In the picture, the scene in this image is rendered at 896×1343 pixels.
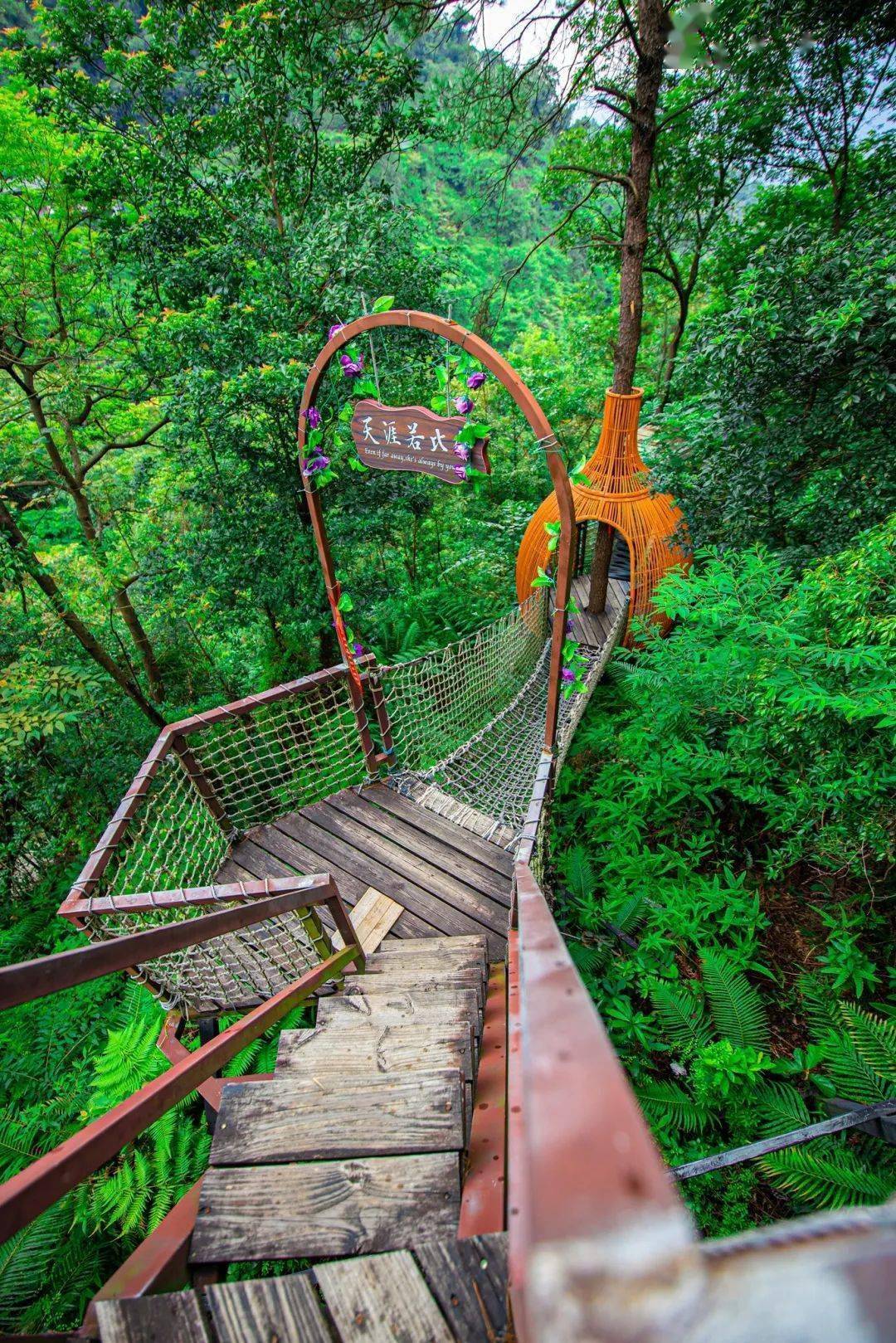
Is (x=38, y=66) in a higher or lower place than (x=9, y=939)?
higher

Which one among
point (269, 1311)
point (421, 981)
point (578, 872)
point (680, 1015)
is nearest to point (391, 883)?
point (421, 981)

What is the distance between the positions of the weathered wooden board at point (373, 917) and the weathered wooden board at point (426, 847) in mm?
324

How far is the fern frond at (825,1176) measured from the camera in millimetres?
2365

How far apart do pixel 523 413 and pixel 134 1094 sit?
2.99 metres

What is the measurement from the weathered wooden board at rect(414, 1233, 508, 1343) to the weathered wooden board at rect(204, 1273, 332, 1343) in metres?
0.20

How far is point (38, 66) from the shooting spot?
16.6 ft

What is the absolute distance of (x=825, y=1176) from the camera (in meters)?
2.39

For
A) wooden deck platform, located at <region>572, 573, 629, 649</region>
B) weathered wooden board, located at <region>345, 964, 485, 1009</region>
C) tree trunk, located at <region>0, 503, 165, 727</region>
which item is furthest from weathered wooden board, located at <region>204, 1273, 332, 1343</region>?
tree trunk, located at <region>0, 503, 165, 727</region>

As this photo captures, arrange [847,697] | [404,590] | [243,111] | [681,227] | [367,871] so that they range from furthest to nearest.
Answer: [681,227]
[404,590]
[243,111]
[367,871]
[847,697]

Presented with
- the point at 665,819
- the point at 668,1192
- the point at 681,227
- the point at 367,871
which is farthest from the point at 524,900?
the point at 681,227

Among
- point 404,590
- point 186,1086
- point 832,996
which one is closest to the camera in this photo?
point 186,1086

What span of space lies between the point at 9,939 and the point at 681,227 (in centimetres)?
1170

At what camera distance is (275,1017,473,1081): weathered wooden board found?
186 centimetres

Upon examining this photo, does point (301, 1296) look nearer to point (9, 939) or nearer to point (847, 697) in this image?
point (847, 697)
